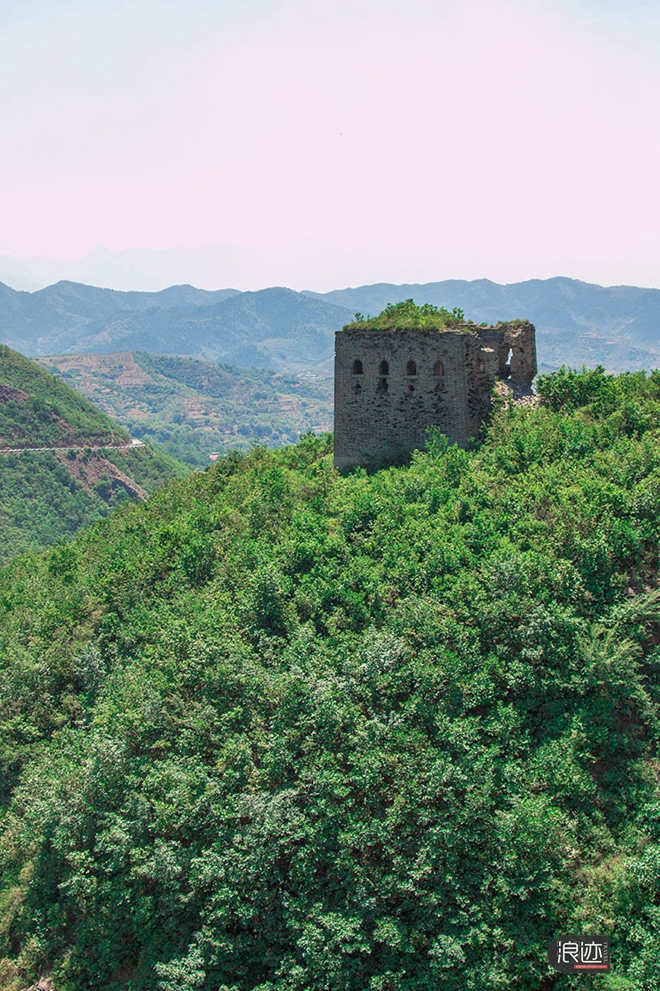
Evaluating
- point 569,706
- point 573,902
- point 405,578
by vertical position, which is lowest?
point 573,902

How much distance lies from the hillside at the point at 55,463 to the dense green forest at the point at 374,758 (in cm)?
5953

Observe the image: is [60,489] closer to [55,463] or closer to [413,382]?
[55,463]

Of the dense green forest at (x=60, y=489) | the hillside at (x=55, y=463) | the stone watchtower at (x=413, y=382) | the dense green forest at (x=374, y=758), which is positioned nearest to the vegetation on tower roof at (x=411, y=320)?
the stone watchtower at (x=413, y=382)

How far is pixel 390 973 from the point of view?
1307 cm

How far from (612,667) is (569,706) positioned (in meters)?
1.10

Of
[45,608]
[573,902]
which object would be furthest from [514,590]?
[45,608]

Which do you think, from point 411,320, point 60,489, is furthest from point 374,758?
point 60,489

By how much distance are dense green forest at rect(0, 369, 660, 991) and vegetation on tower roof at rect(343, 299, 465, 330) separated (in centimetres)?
603

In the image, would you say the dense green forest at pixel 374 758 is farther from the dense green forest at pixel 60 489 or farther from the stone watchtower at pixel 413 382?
the dense green forest at pixel 60 489

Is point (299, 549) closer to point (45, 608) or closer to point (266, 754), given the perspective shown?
point (266, 754)

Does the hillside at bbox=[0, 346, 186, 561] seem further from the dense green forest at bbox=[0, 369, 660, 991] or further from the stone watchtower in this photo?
the dense green forest at bbox=[0, 369, 660, 991]

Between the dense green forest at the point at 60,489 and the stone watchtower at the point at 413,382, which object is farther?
the dense green forest at the point at 60,489

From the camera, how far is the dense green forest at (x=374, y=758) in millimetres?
13297

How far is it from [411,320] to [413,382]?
1.91 meters
